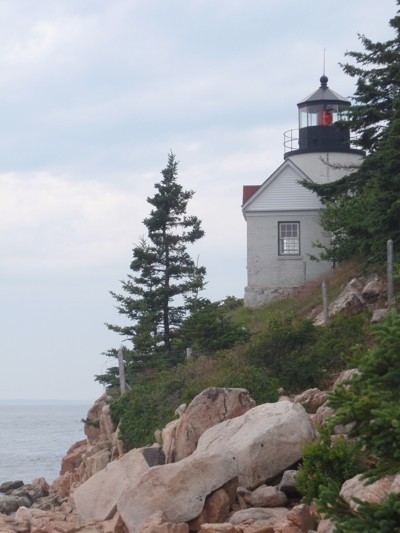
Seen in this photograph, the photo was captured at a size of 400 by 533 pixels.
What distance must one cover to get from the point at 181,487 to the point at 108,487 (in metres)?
3.22

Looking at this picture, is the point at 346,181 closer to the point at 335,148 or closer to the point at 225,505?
the point at 335,148

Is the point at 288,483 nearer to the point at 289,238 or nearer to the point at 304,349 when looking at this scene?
the point at 304,349

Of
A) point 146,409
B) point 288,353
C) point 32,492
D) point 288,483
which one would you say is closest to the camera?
point 288,483

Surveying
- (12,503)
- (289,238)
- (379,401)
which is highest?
(289,238)

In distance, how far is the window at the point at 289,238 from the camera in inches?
1291

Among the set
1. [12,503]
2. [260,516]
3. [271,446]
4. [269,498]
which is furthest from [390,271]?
[12,503]

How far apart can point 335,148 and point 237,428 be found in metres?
19.8

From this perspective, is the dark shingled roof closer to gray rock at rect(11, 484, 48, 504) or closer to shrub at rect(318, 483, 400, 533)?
gray rock at rect(11, 484, 48, 504)

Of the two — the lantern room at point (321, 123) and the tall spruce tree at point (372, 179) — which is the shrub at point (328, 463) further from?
the lantern room at point (321, 123)

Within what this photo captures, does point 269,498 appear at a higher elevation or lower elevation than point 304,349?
lower

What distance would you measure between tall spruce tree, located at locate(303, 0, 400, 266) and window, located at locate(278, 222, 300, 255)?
3.37m

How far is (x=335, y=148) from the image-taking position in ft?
109

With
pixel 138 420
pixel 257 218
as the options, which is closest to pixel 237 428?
pixel 138 420

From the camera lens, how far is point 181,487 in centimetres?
1339
